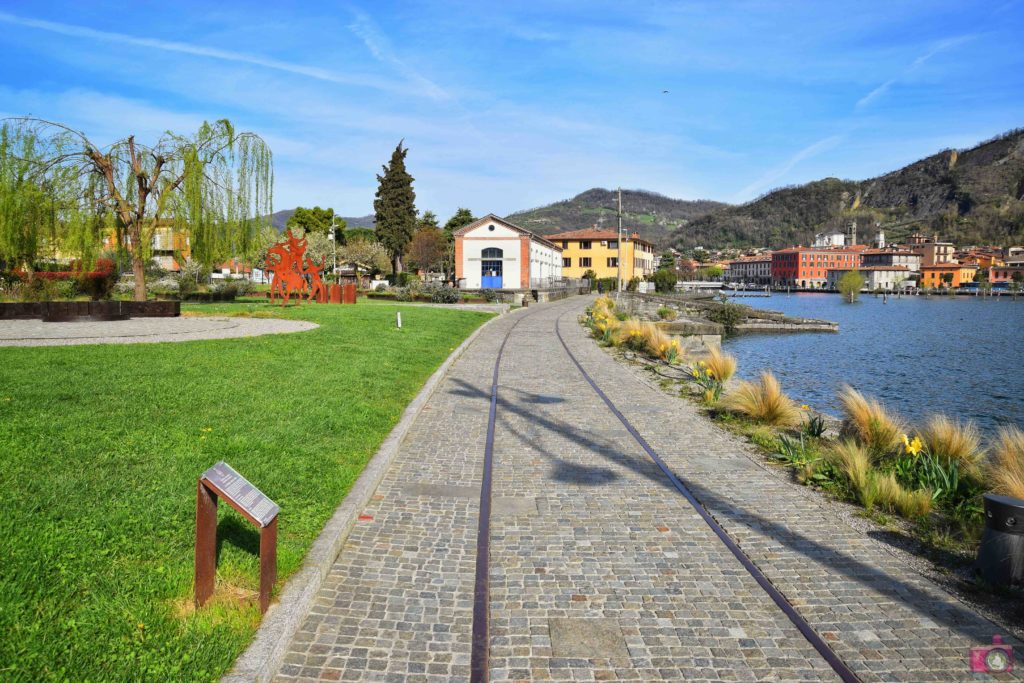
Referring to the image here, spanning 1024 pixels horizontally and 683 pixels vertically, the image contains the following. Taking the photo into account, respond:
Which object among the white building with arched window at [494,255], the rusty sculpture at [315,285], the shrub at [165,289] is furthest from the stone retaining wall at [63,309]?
the white building with arched window at [494,255]

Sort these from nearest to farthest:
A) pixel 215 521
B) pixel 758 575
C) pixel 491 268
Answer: pixel 215 521 < pixel 758 575 < pixel 491 268

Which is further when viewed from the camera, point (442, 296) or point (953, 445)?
point (442, 296)

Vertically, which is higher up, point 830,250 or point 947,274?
point 830,250

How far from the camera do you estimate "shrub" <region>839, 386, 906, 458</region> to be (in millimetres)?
8828

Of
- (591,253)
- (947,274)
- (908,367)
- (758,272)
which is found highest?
(591,253)

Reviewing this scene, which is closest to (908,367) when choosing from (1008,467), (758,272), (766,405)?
(766,405)

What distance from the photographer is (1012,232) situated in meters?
185

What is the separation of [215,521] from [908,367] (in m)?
28.8

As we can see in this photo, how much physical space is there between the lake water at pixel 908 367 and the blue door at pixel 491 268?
95.7ft

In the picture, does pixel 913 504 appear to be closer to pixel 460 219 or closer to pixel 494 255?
pixel 494 255

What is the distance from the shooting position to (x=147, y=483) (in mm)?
5879

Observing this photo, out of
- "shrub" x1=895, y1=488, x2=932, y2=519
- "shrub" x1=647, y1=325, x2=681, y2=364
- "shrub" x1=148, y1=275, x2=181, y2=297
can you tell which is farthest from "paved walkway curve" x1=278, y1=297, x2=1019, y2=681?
"shrub" x1=148, y1=275, x2=181, y2=297

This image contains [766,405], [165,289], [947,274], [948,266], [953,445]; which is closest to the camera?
[953,445]

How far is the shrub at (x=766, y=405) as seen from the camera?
10.8m
